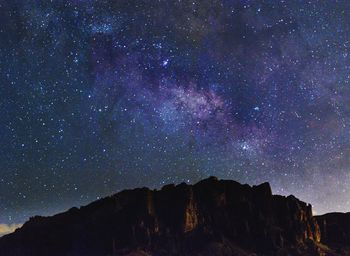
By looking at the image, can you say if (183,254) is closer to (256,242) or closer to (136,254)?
(136,254)

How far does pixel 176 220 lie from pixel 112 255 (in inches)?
1338

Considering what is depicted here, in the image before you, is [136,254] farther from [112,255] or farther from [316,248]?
[316,248]

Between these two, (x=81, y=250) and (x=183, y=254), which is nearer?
(x=183, y=254)

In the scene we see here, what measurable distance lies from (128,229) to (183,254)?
2978cm

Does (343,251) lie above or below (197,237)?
below

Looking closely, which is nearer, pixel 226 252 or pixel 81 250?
pixel 226 252

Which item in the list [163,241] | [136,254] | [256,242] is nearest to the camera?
[136,254]

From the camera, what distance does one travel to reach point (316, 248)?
7657 inches

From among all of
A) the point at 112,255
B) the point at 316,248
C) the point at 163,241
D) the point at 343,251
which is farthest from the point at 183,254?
the point at 343,251

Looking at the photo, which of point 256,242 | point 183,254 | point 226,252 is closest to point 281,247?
point 256,242

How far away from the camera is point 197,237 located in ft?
628

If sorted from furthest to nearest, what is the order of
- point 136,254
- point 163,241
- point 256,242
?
point 256,242 < point 163,241 < point 136,254

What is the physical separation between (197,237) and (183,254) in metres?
16.8

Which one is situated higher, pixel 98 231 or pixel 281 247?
pixel 98 231
